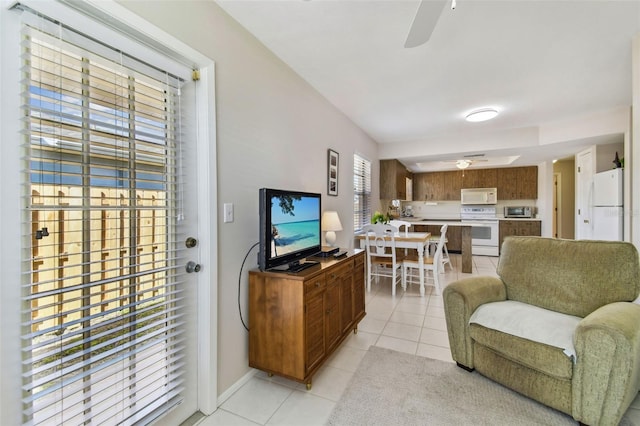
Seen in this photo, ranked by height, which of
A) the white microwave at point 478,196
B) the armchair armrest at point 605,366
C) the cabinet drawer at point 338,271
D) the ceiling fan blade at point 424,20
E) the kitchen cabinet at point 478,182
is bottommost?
the armchair armrest at point 605,366

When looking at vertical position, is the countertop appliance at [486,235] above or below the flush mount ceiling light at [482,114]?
below

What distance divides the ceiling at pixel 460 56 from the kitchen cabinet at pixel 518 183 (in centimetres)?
282

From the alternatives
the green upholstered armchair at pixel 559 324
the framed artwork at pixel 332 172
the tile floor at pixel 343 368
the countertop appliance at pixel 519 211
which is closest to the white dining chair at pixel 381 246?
the tile floor at pixel 343 368

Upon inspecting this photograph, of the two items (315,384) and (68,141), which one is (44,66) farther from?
(315,384)

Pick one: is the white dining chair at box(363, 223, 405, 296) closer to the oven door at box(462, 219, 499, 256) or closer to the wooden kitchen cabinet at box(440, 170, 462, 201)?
the oven door at box(462, 219, 499, 256)

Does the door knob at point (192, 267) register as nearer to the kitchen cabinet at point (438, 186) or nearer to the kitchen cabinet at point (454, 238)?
the kitchen cabinet at point (454, 238)

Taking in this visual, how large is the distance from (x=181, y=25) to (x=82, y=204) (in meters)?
1.10

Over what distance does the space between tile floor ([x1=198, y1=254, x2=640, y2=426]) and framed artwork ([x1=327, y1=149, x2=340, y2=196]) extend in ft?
5.09

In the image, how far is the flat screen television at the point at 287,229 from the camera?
178 cm

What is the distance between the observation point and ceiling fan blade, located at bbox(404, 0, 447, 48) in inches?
51.8

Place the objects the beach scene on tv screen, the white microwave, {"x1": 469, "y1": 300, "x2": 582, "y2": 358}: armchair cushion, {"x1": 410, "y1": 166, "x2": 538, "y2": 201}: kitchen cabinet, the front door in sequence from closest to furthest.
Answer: the front door → {"x1": 469, "y1": 300, "x2": 582, "y2": 358}: armchair cushion → the beach scene on tv screen → {"x1": 410, "y1": 166, "x2": 538, "y2": 201}: kitchen cabinet → the white microwave

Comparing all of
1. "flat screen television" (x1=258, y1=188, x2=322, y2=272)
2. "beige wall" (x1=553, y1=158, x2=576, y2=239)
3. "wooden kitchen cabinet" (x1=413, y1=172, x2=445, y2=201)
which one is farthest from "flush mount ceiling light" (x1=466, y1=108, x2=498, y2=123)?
"beige wall" (x1=553, y1=158, x2=576, y2=239)

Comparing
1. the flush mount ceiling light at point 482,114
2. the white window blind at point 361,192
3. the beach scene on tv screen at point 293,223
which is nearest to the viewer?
the beach scene on tv screen at point 293,223

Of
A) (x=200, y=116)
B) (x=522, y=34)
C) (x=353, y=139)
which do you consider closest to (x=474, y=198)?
(x=353, y=139)
